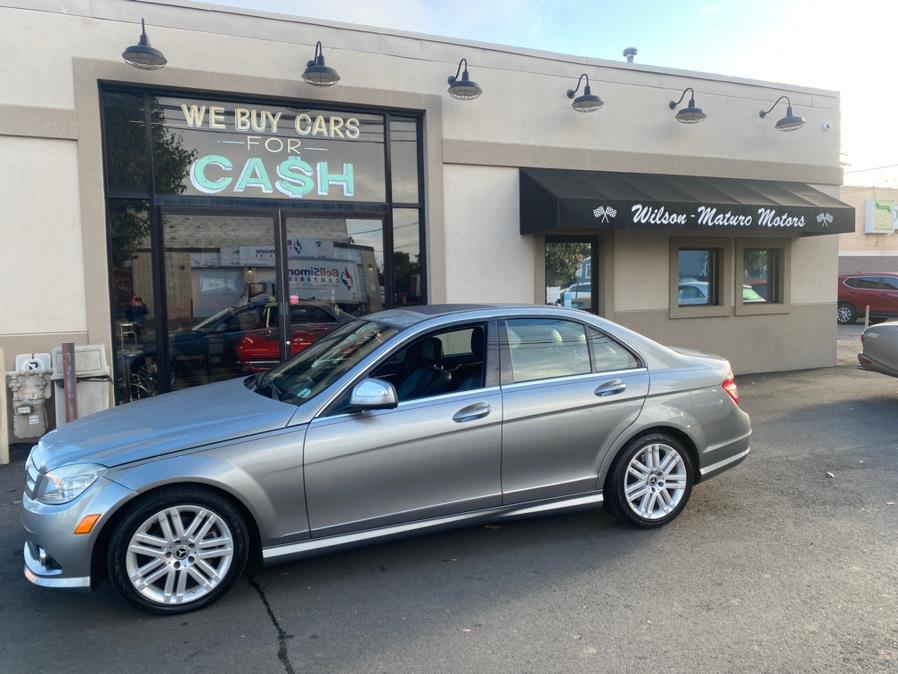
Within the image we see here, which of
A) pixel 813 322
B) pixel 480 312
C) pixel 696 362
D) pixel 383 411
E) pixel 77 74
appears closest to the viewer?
pixel 383 411

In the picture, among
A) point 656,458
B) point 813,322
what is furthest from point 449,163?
point 813,322

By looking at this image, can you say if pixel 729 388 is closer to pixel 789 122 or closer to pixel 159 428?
pixel 159 428

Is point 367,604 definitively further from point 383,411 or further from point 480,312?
point 480,312

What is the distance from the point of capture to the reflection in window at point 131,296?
790 cm

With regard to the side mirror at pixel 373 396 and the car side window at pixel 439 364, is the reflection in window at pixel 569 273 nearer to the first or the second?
the car side window at pixel 439 364

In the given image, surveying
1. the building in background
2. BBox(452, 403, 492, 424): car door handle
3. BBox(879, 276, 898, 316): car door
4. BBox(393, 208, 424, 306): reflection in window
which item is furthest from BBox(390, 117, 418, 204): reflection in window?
the building in background

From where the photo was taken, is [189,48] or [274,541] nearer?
[274,541]

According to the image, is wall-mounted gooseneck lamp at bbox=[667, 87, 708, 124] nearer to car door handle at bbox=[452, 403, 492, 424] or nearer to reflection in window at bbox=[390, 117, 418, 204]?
reflection in window at bbox=[390, 117, 418, 204]

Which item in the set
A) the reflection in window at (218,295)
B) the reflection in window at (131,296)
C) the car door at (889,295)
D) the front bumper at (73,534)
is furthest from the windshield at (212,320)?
the car door at (889,295)

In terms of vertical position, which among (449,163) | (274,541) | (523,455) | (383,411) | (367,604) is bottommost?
(367,604)

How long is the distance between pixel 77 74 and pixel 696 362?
7134 millimetres

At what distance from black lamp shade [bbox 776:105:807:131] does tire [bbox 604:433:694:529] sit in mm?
8167

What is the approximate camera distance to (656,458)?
4.71 meters

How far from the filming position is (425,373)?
465 cm
